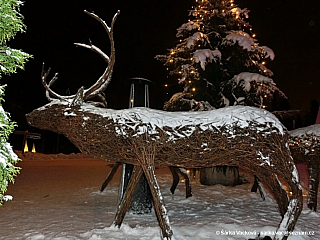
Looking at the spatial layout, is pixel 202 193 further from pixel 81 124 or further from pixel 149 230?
pixel 81 124

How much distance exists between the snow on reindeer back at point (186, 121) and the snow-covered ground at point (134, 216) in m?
1.77

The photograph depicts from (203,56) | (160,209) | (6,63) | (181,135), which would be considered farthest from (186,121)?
(203,56)

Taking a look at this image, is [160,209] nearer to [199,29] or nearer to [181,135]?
[181,135]

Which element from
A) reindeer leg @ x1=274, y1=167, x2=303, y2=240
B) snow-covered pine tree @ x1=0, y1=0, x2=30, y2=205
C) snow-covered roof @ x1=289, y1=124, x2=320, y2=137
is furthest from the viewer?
snow-covered roof @ x1=289, y1=124, x2=320, y2=137

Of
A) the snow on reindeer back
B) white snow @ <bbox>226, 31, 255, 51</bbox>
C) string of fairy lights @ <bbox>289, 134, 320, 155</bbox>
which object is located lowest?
string of fairy lights @ <bbox>289, 134, 320, 155</bbox>

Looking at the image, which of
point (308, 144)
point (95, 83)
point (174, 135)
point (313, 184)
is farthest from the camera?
point (313, 184)

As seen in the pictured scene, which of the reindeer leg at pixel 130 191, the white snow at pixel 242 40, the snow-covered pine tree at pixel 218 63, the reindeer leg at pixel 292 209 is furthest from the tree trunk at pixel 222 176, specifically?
the reindeer leg at pixel 292 209

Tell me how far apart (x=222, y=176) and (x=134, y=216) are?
5668 millimetres

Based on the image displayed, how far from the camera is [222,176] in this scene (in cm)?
1164

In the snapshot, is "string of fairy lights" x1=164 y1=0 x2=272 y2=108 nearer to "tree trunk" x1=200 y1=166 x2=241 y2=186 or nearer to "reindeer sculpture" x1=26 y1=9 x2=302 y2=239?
"tree trunk" x1=200 y1=166 x2=241 y2=186

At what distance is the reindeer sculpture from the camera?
Result: 4832 millimetres

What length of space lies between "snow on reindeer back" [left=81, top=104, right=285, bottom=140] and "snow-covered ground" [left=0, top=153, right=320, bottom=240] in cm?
177

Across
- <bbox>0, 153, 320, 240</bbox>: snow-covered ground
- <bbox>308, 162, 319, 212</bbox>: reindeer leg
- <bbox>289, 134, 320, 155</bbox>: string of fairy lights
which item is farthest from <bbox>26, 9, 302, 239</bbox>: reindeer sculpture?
<bbox>308, 162, 319, 212</bbox>: reindeer leg

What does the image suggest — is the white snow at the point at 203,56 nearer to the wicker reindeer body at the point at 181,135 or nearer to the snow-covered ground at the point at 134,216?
the snow-covered ground at the point at 134,216
